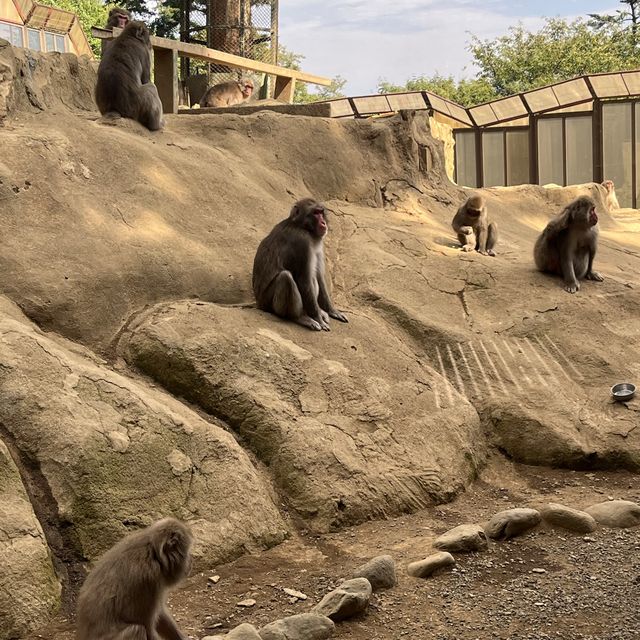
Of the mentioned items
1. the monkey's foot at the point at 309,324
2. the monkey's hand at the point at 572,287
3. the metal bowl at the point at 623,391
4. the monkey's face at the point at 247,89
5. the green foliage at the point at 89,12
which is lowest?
the metal bowl at the point at 623,391

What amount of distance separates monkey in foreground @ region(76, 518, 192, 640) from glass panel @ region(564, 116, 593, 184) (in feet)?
62.7

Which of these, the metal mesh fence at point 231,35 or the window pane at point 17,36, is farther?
the window pane at point 17,36

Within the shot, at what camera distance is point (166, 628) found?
4.23 m

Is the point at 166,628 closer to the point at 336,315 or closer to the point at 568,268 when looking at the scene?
the point at 336,315

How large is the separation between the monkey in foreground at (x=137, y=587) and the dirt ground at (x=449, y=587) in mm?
794

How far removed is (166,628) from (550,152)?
64.0 feet

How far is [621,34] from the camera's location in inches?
1729

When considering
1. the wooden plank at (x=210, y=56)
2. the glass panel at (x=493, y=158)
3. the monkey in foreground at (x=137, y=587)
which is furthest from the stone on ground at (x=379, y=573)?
the glass panel at (x=493, y=158)

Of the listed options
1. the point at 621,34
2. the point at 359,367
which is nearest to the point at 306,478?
the point at 359,367

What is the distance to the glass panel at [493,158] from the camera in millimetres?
22625

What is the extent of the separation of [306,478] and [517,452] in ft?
7.82

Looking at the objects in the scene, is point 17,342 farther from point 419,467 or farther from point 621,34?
point 621,34

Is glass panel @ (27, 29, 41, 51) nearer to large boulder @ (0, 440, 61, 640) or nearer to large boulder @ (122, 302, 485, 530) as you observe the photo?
large boulder @ (122, 302, 485, 530)

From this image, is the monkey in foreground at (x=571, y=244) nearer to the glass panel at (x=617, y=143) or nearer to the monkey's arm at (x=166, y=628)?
the monkey's arm at (x=166, y=628)
